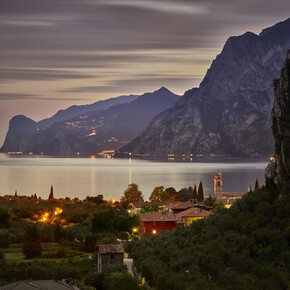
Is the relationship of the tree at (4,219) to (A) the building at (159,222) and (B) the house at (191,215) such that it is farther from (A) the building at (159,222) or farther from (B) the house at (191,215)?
(B) the house at (191,215)

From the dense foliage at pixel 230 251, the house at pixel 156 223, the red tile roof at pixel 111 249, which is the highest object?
the dense foliage at pixel 230 251

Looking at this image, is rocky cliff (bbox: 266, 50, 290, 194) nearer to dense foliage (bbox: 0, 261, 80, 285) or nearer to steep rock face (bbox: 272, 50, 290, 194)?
steep rock face (bbox: 272, 50, 290, 194)

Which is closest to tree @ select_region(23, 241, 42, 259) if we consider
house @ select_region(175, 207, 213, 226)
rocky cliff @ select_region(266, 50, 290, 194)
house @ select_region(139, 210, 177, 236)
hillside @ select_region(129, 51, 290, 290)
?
hillside @ select_region(129, 51, 290, 290)

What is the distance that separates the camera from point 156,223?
6731 cm

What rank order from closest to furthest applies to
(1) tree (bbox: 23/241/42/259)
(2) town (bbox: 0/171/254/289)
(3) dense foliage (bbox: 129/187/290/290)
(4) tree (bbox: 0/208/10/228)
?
(3) dense foliage (bbox: 129/187/290/290) < (2) town (bbox: 0/171/254/289) < (1) tree (bbox: 23/241/42/259) < (4) tree (bbox: 0/208/10/228)

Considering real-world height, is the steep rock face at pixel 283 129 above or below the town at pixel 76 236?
above

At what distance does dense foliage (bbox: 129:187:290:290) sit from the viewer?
35000 millimetres

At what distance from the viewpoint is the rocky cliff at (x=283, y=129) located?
44625 millimetres

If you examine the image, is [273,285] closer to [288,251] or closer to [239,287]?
[239,287]

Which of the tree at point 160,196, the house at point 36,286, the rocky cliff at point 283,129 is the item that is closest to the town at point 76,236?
the house at point 36,286

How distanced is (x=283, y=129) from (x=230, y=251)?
1204 cm

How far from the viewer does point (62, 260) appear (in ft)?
168

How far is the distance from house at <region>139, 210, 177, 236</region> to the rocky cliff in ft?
79.2

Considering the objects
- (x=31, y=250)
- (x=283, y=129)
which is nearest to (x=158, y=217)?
(x=31, y=250)
